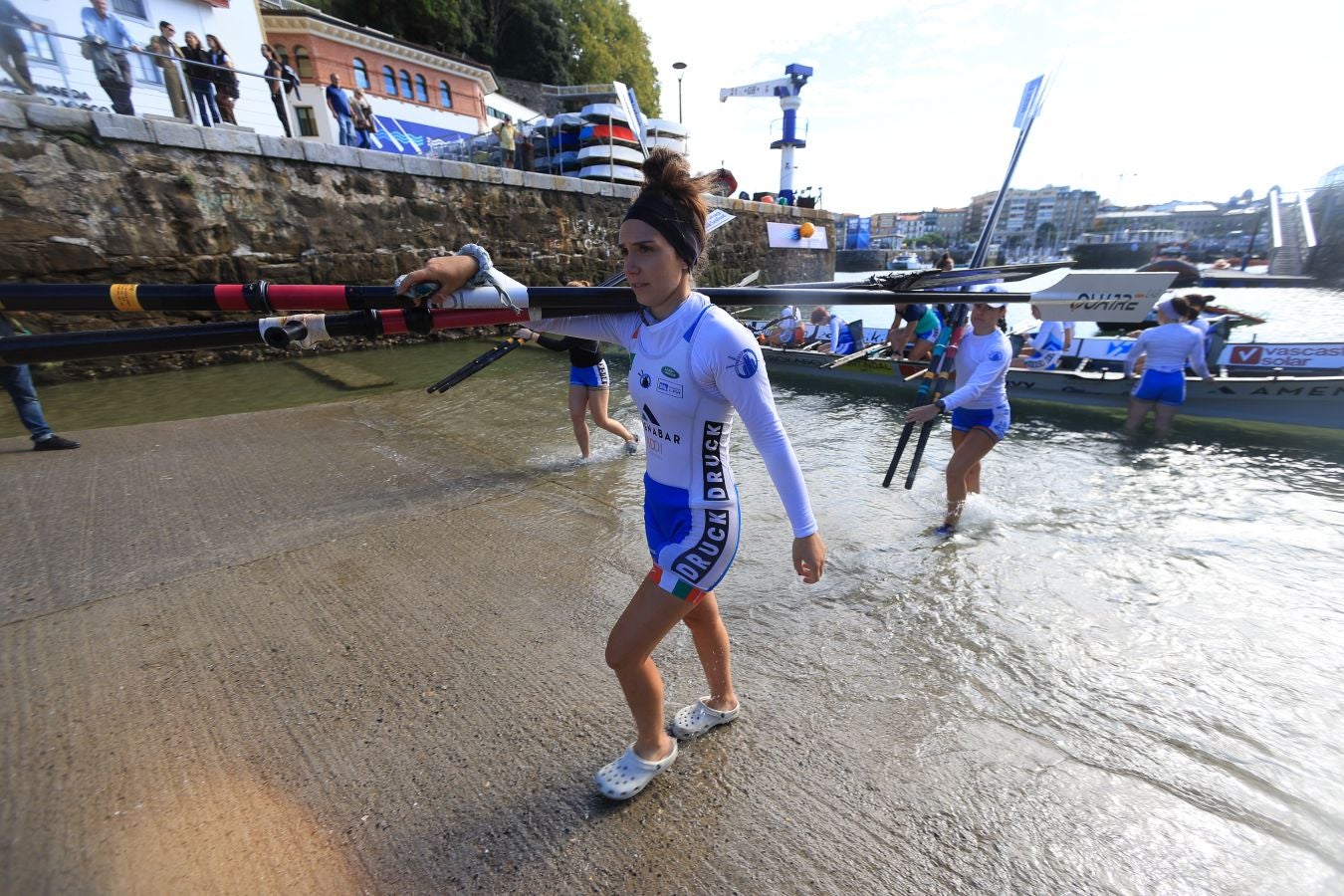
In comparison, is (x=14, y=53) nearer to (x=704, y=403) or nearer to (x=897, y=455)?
(x=704, y=403)

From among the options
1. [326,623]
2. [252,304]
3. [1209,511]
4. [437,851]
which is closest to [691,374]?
[252,304]

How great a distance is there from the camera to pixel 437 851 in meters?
1.99

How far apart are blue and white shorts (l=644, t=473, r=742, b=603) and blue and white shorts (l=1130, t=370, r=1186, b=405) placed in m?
8.95

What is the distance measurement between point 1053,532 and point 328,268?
14.2 metres

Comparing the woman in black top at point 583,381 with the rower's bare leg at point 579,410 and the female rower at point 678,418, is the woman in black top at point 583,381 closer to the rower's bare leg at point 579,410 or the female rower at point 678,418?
the rower's bare leg at point 579,410

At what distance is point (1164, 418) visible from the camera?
805 centimetres

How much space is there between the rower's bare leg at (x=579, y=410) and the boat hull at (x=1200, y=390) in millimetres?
6902

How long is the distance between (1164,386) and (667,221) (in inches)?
364

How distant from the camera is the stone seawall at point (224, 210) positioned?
29.3 feet

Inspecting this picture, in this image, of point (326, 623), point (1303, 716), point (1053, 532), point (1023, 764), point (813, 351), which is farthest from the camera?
point (813, 351)

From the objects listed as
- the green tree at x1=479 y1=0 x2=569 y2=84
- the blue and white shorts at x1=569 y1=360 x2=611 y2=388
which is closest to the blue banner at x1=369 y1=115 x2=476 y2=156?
the green tree at x1=479 y1=0 x2=569 y2=84

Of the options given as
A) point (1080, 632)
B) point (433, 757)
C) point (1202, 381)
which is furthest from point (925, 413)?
point (1202, 381)

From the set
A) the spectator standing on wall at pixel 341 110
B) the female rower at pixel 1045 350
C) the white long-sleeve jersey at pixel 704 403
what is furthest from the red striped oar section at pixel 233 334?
the spectator standing on wall at pixel 341 110

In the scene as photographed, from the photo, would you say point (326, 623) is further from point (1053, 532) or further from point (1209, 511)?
point (1209, 511)
